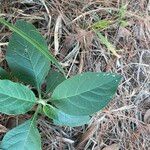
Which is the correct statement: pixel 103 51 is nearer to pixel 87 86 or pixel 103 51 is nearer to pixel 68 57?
pixel 68 57

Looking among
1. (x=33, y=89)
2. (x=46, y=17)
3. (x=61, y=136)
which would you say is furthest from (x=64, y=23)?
(x=61, y=136)

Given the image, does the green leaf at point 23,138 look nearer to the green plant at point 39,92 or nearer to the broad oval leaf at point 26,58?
the green plant at point 39,92

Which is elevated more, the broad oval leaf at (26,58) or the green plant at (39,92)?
the broad oval leaf at (26,58)

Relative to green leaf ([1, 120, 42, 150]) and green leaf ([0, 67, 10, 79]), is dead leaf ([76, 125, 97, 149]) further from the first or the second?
green leaf ([0, 67, 10, 79])

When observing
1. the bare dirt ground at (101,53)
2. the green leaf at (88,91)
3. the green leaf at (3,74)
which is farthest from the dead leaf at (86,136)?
the green leaf at (3,74)

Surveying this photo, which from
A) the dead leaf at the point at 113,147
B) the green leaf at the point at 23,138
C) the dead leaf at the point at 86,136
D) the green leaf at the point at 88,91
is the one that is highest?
the green leaf at the point at 88,91

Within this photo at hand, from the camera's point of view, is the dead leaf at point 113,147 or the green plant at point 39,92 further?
the dead leaf at point 113,147
